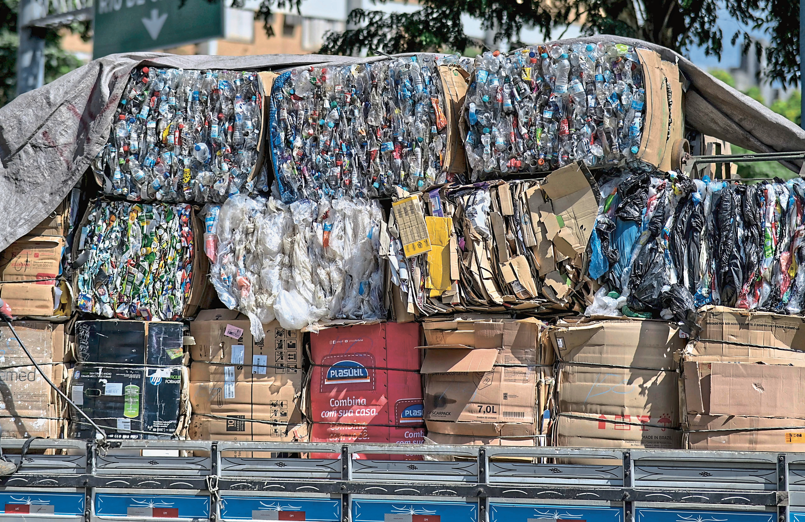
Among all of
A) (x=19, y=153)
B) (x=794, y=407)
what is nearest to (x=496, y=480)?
(x=794, y=407)

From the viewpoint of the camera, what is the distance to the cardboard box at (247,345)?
5.38 meters

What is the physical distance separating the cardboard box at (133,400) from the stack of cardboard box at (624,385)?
239 cm

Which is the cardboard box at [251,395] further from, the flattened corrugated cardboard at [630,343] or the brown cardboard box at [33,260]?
the flattened corrugated cardboard at [630,343]

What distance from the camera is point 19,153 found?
5.55m

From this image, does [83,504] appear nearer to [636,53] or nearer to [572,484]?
→ [572,484]

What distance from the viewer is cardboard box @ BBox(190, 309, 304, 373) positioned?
5375mm

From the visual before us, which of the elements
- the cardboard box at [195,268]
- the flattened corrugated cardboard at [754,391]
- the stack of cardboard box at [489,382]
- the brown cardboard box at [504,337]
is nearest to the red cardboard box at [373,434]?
the stack of cardboard box at [489,382]

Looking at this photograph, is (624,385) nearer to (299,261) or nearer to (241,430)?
(299,261)

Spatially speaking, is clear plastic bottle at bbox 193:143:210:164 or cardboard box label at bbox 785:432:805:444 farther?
clear plastic bottle at bbox 193:143:210:164

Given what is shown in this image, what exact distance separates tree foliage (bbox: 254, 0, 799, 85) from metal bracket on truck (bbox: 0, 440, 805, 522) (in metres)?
6.09

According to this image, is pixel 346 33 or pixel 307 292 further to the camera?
pixel 346 33

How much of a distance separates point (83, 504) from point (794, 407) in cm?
367

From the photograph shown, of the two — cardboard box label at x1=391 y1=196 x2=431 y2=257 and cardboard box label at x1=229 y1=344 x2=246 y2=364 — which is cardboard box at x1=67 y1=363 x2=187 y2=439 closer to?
cardboard box label at x1=229 y1=344 x2=246 y2=364

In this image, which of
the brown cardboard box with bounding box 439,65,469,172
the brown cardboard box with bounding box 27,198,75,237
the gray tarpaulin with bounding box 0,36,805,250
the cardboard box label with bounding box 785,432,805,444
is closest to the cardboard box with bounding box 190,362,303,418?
the brown cardboard box with bounding box 27,198,75,237
